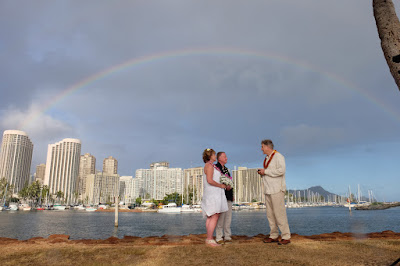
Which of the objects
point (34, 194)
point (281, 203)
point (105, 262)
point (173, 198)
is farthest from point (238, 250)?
point (34, 194)

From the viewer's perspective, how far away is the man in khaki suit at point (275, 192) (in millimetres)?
7012

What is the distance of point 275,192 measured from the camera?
7.14m

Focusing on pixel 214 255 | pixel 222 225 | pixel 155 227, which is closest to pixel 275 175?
pixel 222 225

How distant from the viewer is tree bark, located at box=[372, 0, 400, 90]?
4988mm

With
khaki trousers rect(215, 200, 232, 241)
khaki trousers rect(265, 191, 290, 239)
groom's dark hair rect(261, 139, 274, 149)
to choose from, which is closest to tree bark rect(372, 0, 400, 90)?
groom's dark hair rect(261, 139, 274, 149)

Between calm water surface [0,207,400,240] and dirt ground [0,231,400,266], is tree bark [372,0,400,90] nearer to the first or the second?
dirt ground [0,231,400,266]

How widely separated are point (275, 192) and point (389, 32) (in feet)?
13.4

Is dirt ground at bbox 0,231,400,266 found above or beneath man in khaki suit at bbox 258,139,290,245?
beneath

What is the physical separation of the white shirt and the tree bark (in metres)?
3.06

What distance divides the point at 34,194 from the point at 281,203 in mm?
178980

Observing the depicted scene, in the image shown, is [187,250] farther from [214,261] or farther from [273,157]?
[273,157]

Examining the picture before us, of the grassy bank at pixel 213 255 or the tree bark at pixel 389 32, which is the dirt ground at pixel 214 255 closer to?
the grassy bank at pixel 213 255

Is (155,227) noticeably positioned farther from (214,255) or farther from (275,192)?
(214,255)

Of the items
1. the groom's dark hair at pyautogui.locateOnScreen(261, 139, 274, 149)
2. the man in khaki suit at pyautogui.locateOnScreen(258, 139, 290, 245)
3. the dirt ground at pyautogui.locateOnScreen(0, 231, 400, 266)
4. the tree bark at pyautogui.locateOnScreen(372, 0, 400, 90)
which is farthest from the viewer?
the groom's dark hair at pyautogui.locateOnScreen(261, 139, 274, 149)
